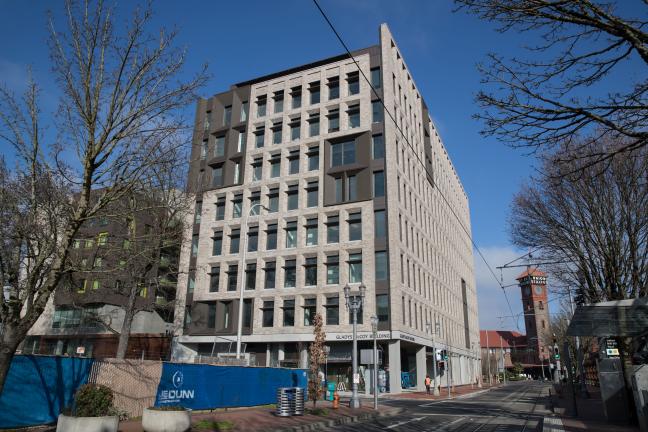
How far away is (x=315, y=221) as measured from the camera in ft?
139

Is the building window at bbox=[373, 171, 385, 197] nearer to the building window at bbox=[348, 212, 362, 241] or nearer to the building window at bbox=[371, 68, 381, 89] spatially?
the building window at bbox=[348, 212, 362, 241]

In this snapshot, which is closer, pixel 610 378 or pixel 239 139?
pixel 610 378

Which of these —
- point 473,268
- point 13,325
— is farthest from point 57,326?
point 473,268

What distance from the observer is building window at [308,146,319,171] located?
44719mm

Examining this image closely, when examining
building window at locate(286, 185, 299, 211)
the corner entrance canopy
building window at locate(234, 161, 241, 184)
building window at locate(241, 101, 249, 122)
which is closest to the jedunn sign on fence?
the corner entrance canopy

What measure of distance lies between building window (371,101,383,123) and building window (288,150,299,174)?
8346 mm

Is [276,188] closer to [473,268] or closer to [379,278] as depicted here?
[379,278]

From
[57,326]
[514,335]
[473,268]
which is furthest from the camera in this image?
[514,335]

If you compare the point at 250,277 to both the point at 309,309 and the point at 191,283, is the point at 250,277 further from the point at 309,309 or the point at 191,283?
the point at 309,309

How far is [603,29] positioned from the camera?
7277 mm

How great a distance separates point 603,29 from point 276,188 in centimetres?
3926

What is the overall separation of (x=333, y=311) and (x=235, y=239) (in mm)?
13282

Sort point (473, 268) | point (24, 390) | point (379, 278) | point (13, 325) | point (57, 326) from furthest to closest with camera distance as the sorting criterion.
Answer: point (473, 268) → point (57, 326) → point (379, 278) → point (24, 390) → point (13, 325)

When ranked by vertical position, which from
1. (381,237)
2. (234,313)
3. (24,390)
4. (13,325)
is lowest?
(24,390)
